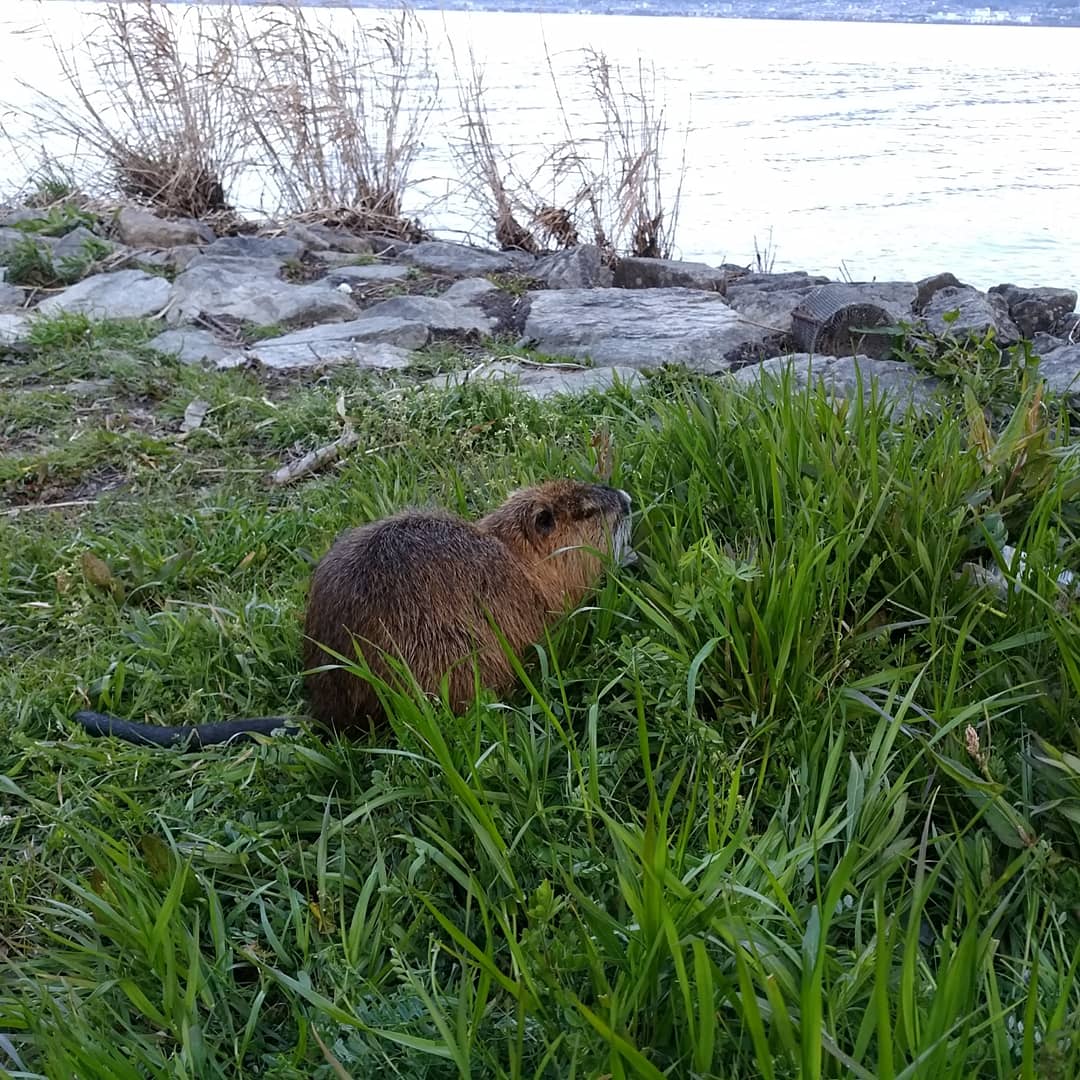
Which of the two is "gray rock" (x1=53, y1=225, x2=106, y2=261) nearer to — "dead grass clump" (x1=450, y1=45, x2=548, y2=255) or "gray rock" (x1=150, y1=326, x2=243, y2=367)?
"gray rock" (x1=150, y1=326, x2=243, y2=367)

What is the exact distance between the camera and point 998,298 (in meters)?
4.89

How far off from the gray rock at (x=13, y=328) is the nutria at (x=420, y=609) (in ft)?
10.7

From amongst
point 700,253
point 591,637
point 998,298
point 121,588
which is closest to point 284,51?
point 700,253

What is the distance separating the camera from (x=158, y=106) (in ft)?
24.3

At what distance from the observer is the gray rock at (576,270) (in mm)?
6066

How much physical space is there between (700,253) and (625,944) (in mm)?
6333

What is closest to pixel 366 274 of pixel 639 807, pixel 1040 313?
pixel 1040 313

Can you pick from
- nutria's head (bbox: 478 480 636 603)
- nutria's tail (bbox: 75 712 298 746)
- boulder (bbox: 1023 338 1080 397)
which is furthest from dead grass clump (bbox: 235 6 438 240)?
nutria's tail (bbox: 75 712 298 746)

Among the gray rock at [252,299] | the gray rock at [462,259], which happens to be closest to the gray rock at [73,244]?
the gray rock at [252,299]

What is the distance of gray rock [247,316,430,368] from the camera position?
471cm

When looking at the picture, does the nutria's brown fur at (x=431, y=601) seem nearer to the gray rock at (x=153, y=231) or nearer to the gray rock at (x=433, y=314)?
the gray rock at (x=433, y=314)

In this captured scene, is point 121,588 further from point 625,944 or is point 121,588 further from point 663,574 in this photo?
point 625,944

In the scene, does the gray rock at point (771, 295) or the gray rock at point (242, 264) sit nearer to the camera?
the gray rock at point (771, 295)

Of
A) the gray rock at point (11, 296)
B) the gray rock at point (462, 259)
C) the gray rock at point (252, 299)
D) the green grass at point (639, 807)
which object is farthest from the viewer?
the gray rock at point (462, 259)
